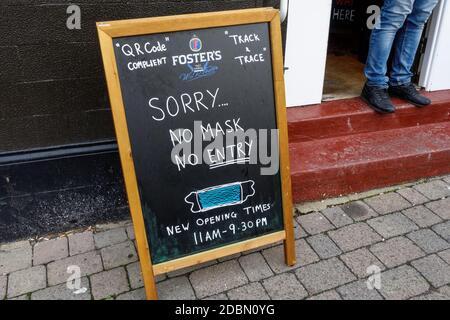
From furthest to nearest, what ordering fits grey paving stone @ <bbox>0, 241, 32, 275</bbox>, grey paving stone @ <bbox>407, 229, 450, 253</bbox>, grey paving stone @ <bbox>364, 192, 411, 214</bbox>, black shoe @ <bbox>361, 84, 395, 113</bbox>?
black shoe @ <bbox>361, 84, 395, 113</bbox> → grey paving stone @ <bbox>364, 192, 411, 214</bbox> → grey paving stone @ <bbox>407, 229, 450, 253</bbox> → grey paving stone @ <bbox>0, 241, 32, 275</bbox>

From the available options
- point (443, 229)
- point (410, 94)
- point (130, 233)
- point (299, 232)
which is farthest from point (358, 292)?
point (410, 94)

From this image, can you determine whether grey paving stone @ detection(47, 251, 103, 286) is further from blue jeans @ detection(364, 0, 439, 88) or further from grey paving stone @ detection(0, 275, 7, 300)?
blue jeans @ detection(364, 0, 439, 88)

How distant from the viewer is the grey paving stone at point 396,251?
8.98 ft

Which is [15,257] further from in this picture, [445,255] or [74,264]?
[445,255]

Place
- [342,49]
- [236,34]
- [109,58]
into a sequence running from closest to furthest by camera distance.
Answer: [109,58]
[236,34]
[342,49]

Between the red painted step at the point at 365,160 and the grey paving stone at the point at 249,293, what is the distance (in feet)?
3.04

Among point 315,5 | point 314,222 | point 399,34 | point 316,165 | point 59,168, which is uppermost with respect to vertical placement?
point 315,5

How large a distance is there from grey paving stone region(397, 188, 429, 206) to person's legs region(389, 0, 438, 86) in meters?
1.00

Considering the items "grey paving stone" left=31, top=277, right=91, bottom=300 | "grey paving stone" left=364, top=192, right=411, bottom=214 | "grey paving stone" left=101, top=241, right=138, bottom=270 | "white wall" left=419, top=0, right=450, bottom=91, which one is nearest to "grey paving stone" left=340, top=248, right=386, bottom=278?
"grey paving stone" left=364, top=192, right=411, bottom=214

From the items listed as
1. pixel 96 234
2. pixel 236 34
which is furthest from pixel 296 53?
pixel 96 234

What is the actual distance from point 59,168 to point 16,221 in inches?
18.6

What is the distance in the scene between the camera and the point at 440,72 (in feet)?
13.0

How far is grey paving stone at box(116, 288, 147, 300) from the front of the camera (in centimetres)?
249
